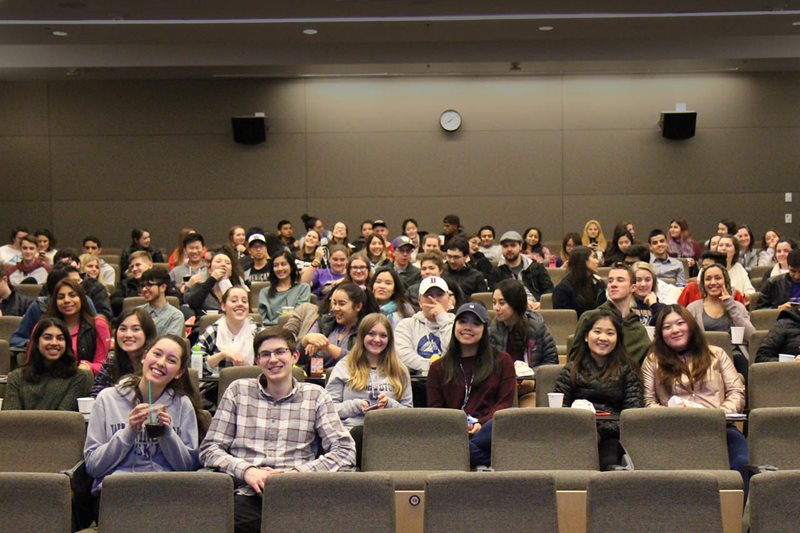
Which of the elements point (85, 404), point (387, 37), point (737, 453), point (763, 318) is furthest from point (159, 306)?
point (387, 37)

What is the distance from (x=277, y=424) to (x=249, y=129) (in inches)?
434

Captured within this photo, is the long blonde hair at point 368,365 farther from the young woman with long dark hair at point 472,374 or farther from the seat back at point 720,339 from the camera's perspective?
the seat back at point 720,339

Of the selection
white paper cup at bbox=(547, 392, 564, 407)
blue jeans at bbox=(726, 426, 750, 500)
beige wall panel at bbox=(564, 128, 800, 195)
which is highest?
beige wall panel at bbox=(564, 128, 800, 195)

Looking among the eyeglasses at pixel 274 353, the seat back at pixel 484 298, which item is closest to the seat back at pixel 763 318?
the seat back at pixel 484 298

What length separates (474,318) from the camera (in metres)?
5.45

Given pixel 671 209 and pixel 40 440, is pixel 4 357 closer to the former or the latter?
pixel 40 440

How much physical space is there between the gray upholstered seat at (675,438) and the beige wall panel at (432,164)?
422 inches

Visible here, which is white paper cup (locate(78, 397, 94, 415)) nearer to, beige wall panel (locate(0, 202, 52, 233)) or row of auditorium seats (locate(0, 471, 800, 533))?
row of auditorium seats (locate(0, 471, 800, 533))

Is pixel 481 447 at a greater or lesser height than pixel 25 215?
lesser

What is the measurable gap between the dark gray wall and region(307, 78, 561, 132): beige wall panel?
0.02 m

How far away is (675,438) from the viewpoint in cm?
475

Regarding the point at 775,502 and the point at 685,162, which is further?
the point at 685,162

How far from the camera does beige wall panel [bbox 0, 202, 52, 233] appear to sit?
50.4 ft

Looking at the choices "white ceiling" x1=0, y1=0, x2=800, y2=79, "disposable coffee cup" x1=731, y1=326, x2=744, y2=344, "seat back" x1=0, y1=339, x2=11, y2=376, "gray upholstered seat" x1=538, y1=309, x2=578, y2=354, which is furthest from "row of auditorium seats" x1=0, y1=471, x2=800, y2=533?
"white ceiling" x1=0, y1=0, x2=800, y2=79
